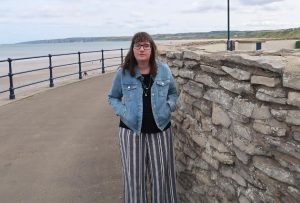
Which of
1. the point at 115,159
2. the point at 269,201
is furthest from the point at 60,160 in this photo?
the point at 269,201

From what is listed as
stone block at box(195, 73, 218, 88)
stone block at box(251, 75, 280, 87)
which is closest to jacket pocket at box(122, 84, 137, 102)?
stone block at box(195, 73, 218, 88)

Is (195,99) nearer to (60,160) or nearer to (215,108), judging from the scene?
(215,108)

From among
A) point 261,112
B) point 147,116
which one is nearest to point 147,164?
point 147,116

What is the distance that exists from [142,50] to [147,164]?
0.92 metres

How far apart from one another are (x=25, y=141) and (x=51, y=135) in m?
0.51

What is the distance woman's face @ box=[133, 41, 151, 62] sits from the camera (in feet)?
12.1

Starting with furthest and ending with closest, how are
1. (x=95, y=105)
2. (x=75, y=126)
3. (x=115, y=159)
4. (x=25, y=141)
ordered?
(x=95, y=105)
(x=75, y=126)
(x=25, y=141)
(x=115, y=159)

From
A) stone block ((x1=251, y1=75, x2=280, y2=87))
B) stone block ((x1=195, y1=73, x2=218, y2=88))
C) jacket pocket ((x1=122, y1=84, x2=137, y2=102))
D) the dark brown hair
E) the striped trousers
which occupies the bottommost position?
the striped trousers

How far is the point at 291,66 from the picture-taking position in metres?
2.79

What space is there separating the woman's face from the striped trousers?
573mm

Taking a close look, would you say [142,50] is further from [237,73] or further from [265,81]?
[265,81]

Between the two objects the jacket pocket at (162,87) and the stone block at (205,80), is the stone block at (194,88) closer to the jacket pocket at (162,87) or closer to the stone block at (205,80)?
the stone block at (205,80)

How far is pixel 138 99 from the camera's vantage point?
3662mm

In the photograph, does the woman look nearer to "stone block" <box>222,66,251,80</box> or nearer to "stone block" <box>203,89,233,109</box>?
"stone block" <box>203,89,233,109</box>
